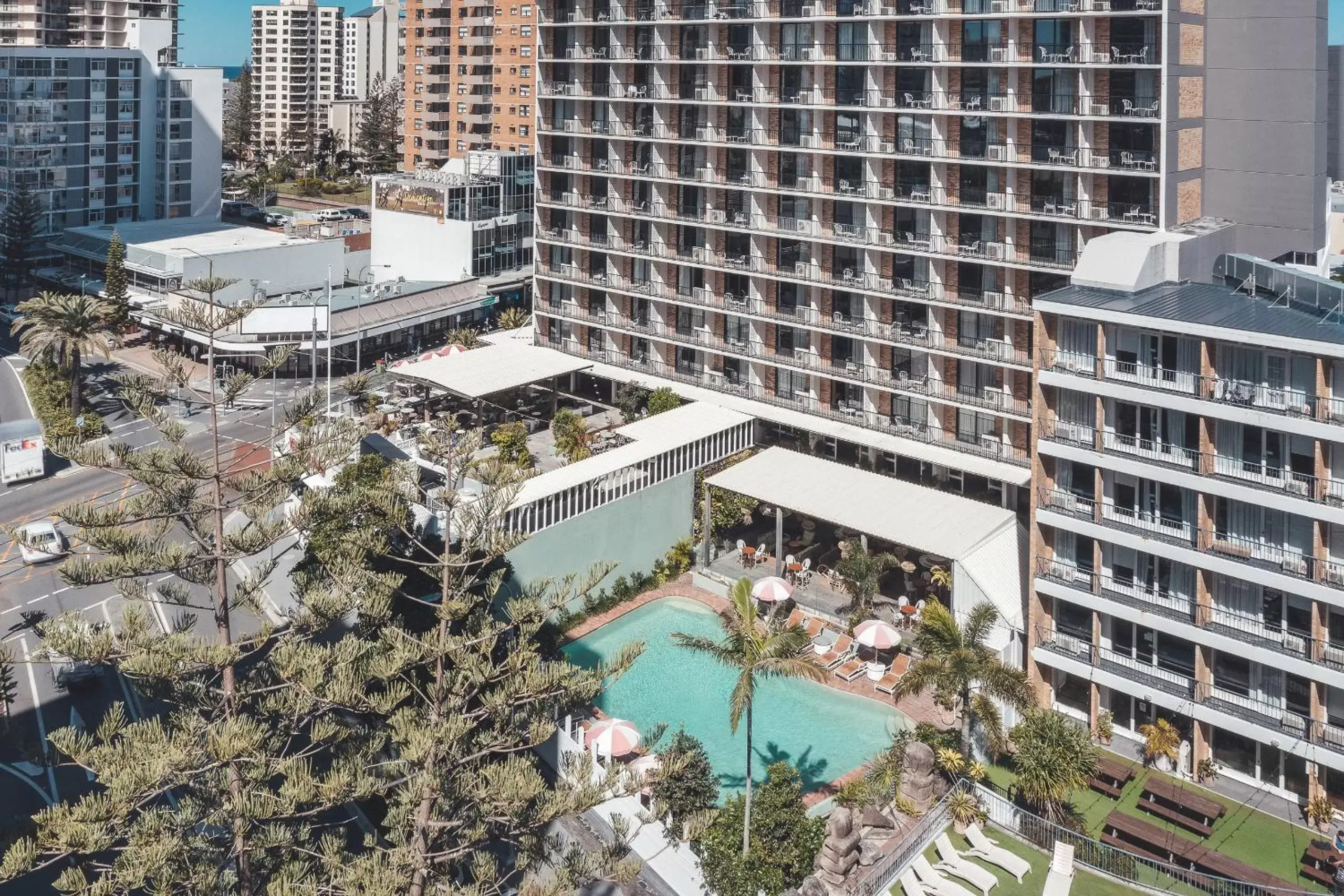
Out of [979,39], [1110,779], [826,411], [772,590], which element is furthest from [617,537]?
[979,39]

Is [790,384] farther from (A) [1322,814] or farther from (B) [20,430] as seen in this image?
(B) [20,430]

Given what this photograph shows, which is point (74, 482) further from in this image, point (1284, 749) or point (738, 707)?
point (1284, 749)

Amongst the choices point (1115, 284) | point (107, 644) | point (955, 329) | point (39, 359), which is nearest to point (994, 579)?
point (1115, 284)

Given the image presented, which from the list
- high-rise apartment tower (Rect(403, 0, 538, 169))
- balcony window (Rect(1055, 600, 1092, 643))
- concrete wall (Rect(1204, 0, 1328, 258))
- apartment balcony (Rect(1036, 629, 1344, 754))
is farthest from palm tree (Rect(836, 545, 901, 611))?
high-rise apartment tower (Rect(403, 0, 538, 169))

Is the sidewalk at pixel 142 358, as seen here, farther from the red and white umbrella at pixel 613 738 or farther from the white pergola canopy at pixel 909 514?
the red and white umbrella at pixel 613 738

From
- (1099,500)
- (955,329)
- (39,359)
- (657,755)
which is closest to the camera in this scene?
(657,755)

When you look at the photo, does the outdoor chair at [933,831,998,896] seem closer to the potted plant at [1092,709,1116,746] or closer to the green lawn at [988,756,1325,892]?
the green lawn at [988,756,1325,892]
